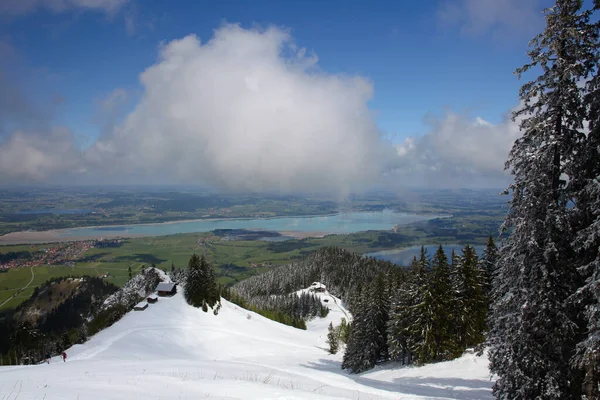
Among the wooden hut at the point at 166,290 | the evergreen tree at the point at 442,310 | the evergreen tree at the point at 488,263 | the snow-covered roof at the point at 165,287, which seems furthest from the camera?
the snow-covered roof at the point at 165,287

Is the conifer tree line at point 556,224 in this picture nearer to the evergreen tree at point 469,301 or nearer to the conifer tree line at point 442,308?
the conifer tree line at point 442,308

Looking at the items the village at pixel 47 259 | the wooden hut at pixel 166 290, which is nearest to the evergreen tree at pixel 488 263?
the wooden hut at pixel 166 290

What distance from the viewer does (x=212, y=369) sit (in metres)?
17.7

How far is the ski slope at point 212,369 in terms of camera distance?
10.5 metres

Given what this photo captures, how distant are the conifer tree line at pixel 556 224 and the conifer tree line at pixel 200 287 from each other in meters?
57.4

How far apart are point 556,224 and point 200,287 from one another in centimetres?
6056

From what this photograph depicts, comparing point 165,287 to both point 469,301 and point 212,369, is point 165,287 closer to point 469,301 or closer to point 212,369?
point 212,369

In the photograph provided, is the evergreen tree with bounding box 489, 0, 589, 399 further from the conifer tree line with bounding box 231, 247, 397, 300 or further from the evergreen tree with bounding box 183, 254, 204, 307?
the conifer tree line with bounding box 231, 247, 397, 300

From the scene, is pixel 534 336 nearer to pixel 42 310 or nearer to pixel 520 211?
pixel 520 211

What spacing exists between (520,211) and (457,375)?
19811mm

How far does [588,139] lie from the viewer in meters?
10.4

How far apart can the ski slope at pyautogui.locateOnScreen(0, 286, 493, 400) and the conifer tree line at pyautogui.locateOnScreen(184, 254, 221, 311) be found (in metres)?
2.24

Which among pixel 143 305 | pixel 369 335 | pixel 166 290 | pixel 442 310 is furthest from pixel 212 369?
pixel 166 290

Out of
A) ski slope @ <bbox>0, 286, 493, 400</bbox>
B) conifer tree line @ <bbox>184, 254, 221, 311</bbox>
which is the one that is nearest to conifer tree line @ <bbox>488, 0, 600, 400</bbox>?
ski slope @ <bbox>0, 286, 493, 400</bbox>
